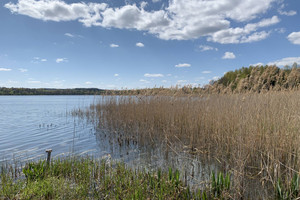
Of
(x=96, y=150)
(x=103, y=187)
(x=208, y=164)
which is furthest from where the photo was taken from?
(x=96, y=150)

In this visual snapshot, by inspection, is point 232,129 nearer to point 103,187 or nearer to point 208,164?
point 208,164

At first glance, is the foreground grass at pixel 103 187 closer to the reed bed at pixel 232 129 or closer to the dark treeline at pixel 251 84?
the reed bed at pixel 232 129

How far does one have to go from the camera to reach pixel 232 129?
14.8ft

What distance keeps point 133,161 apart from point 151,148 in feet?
3.51

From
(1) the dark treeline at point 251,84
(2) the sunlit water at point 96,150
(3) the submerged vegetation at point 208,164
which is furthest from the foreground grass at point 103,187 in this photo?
(1) the dark treeline at point 251,84

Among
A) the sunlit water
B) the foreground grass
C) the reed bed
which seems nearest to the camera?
the foreground grass

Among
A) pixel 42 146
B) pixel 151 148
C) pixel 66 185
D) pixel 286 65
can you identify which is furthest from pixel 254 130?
pixel 42 146

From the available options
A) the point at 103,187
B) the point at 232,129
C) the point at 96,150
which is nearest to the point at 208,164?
the point at 232,129

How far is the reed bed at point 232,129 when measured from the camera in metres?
3.03

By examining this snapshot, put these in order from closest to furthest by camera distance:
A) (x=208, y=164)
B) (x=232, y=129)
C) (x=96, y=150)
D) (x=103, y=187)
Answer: (x=103, y=187) < (x=208, y=164) < (x=232, y=129) < (x=96, y=150)

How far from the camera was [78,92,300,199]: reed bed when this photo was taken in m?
3.03

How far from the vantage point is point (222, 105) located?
19.5ft

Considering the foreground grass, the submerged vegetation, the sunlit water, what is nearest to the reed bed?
the submerged vegetation

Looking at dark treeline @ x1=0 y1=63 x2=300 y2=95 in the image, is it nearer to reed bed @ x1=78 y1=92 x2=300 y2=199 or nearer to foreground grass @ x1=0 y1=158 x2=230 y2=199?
reed bed @ x1=78 y1=92 x2=300 y2=199
